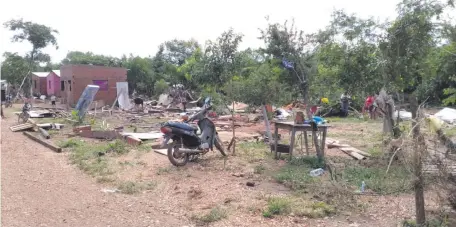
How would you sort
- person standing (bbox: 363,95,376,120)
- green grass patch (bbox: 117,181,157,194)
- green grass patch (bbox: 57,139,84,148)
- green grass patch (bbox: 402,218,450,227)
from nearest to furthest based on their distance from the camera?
green grass patch (bbox: 402,218,450,227)
green grass patch (bbox: 117,181,157,194)
green grass patch (bbox: 57,139,84,148)
person standing (bbox: 363,95,376,120)

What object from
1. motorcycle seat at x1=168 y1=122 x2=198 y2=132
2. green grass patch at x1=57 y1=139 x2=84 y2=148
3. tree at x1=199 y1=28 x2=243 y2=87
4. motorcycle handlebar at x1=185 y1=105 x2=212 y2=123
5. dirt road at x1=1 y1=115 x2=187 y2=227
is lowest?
dirt road at x1=1 y1=115 x2=187 y2=227

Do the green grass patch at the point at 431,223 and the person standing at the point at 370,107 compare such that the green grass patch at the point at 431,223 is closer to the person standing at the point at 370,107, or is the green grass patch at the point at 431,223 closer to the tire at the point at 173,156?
the tire at the point at 173,156

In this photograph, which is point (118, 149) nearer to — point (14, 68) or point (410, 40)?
point (410, 40)

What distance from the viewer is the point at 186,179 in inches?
277

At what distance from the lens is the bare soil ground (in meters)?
4.91

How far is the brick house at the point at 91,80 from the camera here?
94.8ft

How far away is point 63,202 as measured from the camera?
18.6ft

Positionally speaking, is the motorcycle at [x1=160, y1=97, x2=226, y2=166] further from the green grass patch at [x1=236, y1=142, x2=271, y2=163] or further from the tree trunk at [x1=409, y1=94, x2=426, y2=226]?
the tree trunk at [x1=409, y1=94, x2=426, y2=226]

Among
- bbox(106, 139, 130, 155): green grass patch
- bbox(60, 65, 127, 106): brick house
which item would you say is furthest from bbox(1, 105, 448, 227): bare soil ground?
bbox(60, 65, 127, 106): brick house

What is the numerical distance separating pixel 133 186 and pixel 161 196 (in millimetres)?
677

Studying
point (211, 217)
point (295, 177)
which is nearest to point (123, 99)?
point (295, 177)

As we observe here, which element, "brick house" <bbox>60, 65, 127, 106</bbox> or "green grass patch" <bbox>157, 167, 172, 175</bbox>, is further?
"brick house" <bbox>60, 65, 127, 106</bbox>

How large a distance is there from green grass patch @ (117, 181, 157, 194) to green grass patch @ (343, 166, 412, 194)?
124 inches

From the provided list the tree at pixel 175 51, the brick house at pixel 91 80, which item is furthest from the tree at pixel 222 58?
the tree at pixel 175 51
